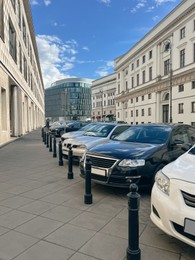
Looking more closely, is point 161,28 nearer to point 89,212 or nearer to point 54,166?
point 54,166

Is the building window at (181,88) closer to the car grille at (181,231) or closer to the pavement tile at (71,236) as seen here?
the pavement tile at (71,236)

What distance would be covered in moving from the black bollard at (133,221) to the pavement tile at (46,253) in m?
0.79

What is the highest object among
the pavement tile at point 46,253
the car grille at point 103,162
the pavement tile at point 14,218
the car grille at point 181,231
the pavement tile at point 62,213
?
the car grille at point 103,162

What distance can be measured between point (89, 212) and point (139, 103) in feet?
180

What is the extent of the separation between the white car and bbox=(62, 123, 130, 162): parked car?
4.65 meters

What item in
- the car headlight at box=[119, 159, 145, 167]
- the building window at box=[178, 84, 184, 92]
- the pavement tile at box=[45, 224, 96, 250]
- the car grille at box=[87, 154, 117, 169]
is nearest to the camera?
the pavement tile at box=[45, 224, 96, 250]

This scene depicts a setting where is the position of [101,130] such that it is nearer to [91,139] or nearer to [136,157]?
[91,139]

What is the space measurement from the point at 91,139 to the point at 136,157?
3753 millimetres

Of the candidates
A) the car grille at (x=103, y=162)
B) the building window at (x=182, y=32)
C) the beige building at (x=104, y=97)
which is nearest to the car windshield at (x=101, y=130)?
the car grille at (x=103, y=162)

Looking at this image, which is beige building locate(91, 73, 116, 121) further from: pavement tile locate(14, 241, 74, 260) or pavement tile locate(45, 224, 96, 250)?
pavement tile locate(14, 241, 74, 260)

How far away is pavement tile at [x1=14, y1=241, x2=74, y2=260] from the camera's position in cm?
288

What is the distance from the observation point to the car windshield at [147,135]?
599 cm

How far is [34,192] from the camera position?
216 inches

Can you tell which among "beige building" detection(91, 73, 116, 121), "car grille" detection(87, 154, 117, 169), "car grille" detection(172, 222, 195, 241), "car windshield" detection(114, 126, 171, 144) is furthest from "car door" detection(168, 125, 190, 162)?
"beige building" detection(91, 73, 116, 121)
